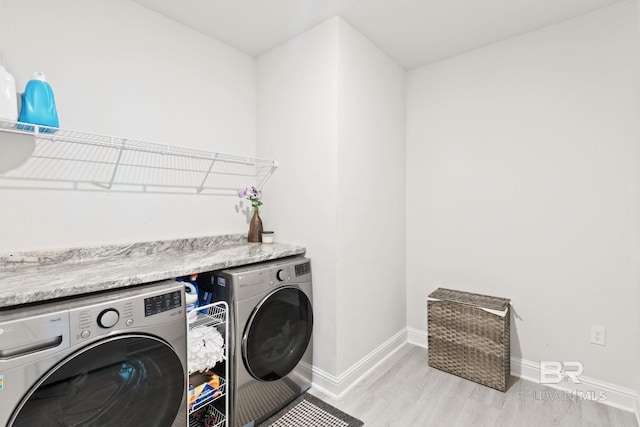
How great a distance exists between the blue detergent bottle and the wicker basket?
2444 mm

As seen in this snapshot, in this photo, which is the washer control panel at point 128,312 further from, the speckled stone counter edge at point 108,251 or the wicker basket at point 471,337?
the wicker basket at point 471,337

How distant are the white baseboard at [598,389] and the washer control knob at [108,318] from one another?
244 centimetres

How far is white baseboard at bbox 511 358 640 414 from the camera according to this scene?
5.94ft

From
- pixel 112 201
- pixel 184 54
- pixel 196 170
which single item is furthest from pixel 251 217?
pixel 184 54

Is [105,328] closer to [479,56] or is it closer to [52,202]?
[52,202]

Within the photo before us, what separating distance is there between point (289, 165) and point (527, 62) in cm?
175

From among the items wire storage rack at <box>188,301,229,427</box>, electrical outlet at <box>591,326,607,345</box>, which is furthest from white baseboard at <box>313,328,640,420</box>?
wire storage rack at <box>188,301,229,427</box>

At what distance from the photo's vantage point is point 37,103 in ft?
4.50

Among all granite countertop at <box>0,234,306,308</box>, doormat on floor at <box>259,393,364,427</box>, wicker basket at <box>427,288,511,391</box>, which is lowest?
doormat on floor at <box>259,393,364,427</box>

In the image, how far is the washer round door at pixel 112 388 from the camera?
3.34 ft

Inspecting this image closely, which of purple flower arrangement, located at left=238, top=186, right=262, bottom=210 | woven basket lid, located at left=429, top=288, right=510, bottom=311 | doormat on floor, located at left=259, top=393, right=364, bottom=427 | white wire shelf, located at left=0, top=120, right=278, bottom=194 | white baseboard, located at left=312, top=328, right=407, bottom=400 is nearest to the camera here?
white wire shelf, located at left=0, top=120, right=278, bottom=194

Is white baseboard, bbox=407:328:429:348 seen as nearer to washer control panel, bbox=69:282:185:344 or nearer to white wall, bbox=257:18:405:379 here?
white wall, bbox=257:18:405:379

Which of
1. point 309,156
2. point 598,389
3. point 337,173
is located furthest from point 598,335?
point 309,156

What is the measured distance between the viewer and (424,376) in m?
2.17
